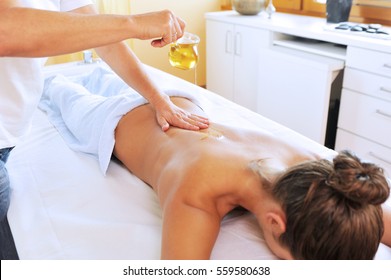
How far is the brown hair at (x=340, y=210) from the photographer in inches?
30.0

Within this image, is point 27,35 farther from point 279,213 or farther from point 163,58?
point 163,58

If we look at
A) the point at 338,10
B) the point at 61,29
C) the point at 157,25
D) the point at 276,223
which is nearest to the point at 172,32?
the point at 157,25

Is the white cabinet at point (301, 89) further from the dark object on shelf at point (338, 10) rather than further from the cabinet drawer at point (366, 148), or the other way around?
the dark object on shelf at point (338, 10)

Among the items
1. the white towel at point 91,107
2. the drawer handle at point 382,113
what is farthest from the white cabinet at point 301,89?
the white towel at point 91,107

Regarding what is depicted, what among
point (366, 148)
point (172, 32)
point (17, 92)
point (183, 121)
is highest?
point (172, 32)

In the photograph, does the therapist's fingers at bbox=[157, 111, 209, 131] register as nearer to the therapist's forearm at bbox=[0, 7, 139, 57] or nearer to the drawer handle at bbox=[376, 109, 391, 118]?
the therapist's forearm at bbox=[0, 7, 139, 57]

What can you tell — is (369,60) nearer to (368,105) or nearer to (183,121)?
(368,105)

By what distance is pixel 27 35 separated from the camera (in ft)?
2.75

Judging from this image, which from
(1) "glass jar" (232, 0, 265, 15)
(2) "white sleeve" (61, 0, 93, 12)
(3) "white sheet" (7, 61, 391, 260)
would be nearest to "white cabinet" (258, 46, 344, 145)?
(1) "glass jar" (232, 0, 265, 15)

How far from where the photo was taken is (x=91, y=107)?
5.02 feet

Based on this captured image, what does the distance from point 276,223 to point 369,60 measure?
1458 mm

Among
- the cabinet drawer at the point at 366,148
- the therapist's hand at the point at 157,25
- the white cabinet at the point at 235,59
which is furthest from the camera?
the white cabinet at the point at 235,59
